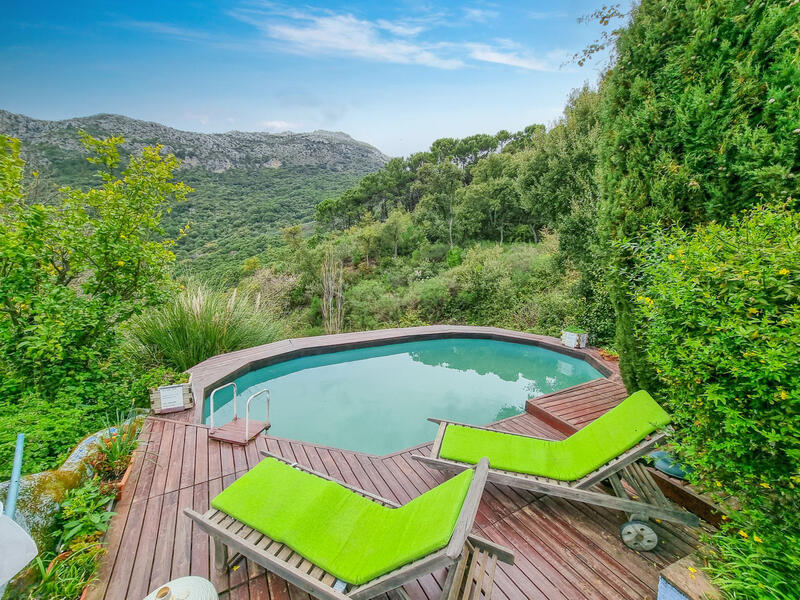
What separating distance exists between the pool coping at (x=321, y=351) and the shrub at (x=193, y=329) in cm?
27

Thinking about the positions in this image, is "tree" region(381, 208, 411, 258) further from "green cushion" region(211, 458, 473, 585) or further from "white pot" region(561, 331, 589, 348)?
"green cushion" region(211, 458, 473, 585)

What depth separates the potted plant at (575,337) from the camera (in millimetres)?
5992

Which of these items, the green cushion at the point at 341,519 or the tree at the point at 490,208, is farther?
the tree at the point at 490,208

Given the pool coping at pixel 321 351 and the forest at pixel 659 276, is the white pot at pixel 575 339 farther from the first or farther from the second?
the forest at pixel 659 276

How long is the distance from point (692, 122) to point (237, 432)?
496 cm

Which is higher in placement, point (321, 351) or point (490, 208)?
point (490, 208)

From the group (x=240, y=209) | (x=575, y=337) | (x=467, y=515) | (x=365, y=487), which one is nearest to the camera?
(x=467, y=515)

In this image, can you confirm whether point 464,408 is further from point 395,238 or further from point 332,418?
point 395,238

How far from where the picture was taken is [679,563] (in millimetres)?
1524

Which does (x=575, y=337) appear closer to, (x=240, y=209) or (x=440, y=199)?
(x=440, y=199)

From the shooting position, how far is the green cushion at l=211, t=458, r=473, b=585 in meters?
1.51

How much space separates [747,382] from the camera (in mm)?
1355

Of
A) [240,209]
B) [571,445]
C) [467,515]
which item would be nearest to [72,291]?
[467,515]

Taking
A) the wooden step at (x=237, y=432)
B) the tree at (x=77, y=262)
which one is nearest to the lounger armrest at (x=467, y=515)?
the wooden step at (x=237, y=432)
